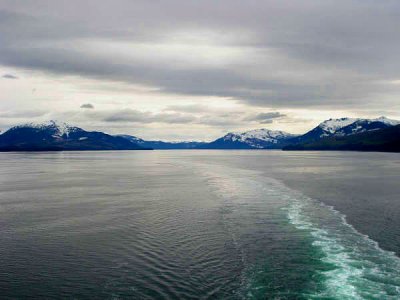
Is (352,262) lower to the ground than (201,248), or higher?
lower

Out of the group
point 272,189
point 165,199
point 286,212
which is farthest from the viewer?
point 272,189

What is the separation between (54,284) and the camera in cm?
3291

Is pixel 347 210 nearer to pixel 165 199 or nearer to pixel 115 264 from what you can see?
pixel 165 199

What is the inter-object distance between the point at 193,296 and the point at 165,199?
48.4 meters

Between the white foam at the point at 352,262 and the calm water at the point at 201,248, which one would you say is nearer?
the white foam at the point at 352,262

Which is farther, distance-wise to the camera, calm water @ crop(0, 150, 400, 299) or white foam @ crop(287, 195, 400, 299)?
calm water @ crop(0, 150, 400, 299)

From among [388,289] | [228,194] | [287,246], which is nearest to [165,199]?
[228,194]

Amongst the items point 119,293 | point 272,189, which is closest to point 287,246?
point 119,293

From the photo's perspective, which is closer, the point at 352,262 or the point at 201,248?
the point at 352,262

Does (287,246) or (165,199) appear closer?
(287,246)

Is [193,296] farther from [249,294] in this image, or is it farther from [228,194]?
[228,194]

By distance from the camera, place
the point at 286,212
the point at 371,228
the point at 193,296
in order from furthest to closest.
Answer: the point at 286,212 → the point at 371,228 → the point at 193,296

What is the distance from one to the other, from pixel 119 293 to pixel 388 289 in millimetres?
22244

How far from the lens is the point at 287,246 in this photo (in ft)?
142
